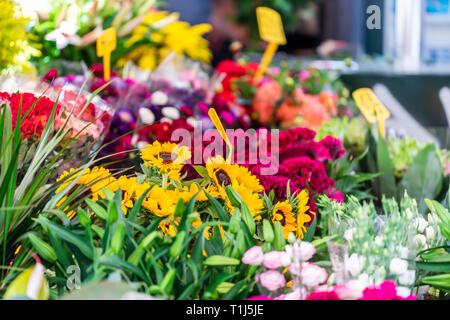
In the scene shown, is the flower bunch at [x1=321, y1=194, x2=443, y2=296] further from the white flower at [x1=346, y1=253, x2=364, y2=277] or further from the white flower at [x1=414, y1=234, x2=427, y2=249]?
the white flower at [x1=414, y1=234, x2=427, y2=249]

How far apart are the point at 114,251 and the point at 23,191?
0.24 meters

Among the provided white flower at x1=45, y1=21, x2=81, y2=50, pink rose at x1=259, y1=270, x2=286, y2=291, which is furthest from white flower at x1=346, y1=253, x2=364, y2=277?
white flower at x1=45, y1=21, x2=81, y2=50

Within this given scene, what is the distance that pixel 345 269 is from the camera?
2.68ft

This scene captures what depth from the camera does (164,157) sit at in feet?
3.54

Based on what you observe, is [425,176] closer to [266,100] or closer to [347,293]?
[347,293]

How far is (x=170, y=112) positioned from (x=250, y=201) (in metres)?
0.91

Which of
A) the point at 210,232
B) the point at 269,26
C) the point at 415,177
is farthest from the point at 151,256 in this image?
the point at 269,26

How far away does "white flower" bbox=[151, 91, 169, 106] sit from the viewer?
75.0 inches

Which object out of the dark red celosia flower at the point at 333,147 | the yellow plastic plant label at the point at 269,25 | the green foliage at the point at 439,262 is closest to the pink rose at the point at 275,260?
the green foliage at the point at 439,262

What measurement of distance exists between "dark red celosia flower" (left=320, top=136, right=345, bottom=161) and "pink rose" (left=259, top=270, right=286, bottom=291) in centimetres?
68

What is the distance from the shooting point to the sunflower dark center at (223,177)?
3.42ft
